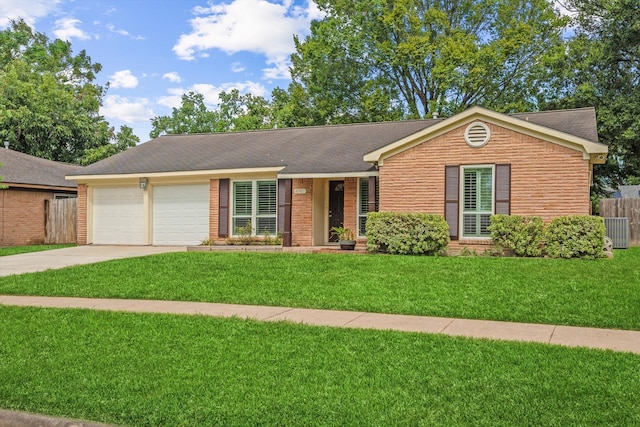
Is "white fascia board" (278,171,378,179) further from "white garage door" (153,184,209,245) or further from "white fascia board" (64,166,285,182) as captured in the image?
"white garage door" (153,184,209,245)

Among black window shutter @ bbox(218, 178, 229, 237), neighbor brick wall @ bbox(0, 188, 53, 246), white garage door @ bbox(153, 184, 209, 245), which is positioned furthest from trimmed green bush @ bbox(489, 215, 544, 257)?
neighbor brick wall @ bbox(0, 188, 53, 246)

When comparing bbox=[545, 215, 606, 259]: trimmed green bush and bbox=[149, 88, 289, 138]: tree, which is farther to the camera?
bbox=[149, 88, 289, 138]: tree

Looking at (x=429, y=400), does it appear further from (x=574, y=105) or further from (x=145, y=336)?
(x=574, y=105)

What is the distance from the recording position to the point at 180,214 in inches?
809

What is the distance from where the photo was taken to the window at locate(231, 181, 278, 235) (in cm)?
1906

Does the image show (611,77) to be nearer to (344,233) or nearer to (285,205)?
(344,233)

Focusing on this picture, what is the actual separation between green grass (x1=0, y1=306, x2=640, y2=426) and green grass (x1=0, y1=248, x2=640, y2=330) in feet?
6.32

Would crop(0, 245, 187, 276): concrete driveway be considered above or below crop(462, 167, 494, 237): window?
below

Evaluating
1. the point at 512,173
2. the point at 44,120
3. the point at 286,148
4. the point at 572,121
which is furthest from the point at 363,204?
the point at 44,120

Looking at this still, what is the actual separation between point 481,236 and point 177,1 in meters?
11.5

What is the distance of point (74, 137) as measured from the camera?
34000mm

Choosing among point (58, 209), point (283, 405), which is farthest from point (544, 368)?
point (58, 209)

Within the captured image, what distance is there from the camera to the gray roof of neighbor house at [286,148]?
58.2ft

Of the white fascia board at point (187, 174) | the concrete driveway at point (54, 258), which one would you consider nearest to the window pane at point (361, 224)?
the white fascia board at point (187, 174)
